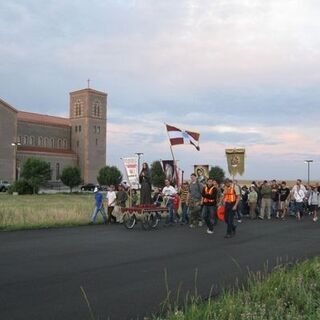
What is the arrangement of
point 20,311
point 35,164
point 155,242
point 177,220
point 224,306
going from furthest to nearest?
point 35,164, point 177,220, point 155,242, point 20,311, point 224,306

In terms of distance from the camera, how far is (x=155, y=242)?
14734mm

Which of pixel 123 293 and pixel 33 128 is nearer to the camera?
pixel 123 293

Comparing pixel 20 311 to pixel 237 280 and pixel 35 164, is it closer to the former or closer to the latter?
pixel 237 280

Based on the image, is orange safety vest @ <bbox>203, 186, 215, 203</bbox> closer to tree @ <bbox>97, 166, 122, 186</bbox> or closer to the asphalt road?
the asphalt road

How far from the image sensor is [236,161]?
99.9 ft

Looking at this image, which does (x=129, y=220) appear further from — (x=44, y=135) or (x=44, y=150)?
(x=44, y=135)

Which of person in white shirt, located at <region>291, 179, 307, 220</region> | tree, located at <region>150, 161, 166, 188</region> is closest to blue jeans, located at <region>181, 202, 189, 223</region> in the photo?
person in white shirt, located at <region>291, 179, 307, 220</region>

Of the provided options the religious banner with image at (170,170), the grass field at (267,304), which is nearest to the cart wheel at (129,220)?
the religious banner with image at (170,170)

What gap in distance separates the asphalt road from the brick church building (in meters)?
92.4

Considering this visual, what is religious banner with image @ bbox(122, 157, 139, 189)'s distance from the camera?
25781 millimetres

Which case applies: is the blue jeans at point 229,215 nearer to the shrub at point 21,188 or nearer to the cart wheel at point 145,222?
the cart wheel at point 145,222

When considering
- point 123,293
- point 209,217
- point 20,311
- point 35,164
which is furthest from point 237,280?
point 35,164

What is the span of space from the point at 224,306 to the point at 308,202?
71.4ft

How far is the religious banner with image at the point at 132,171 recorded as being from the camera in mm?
25781
